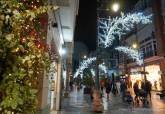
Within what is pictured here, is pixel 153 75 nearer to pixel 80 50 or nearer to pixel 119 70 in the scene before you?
pixel 119 70

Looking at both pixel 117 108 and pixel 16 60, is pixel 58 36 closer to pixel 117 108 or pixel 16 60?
pixel 117 108

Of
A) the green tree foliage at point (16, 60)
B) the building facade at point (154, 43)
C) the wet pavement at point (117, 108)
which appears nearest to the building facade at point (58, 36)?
the wet pavement at point (117, 108)

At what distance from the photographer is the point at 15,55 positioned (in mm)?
2686

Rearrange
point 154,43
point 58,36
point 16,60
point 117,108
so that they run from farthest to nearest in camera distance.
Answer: point 154,43 → point 117,108 → point 58,36 → point 16,60

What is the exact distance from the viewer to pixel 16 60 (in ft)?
8.73

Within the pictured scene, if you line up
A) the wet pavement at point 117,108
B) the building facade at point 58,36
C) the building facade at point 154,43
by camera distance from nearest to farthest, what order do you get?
the building facade at point 58,36 < the wet pavement at point 117,108 < the building facade at point 154,43

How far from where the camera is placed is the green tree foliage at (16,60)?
253cm

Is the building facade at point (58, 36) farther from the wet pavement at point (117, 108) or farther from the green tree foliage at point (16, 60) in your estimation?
the green tree foliage at point (16, 60)

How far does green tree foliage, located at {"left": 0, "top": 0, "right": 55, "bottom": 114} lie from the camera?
99.5 inches

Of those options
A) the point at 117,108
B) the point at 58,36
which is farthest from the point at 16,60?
the point at 117,108

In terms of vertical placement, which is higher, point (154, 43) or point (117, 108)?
point (154, 43)

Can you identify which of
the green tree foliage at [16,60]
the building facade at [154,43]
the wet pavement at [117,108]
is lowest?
Answer: the wet pavement at [117,108]

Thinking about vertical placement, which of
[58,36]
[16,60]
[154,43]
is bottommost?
[16,60]

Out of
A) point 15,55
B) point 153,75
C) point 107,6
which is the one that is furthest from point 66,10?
point 153,75
